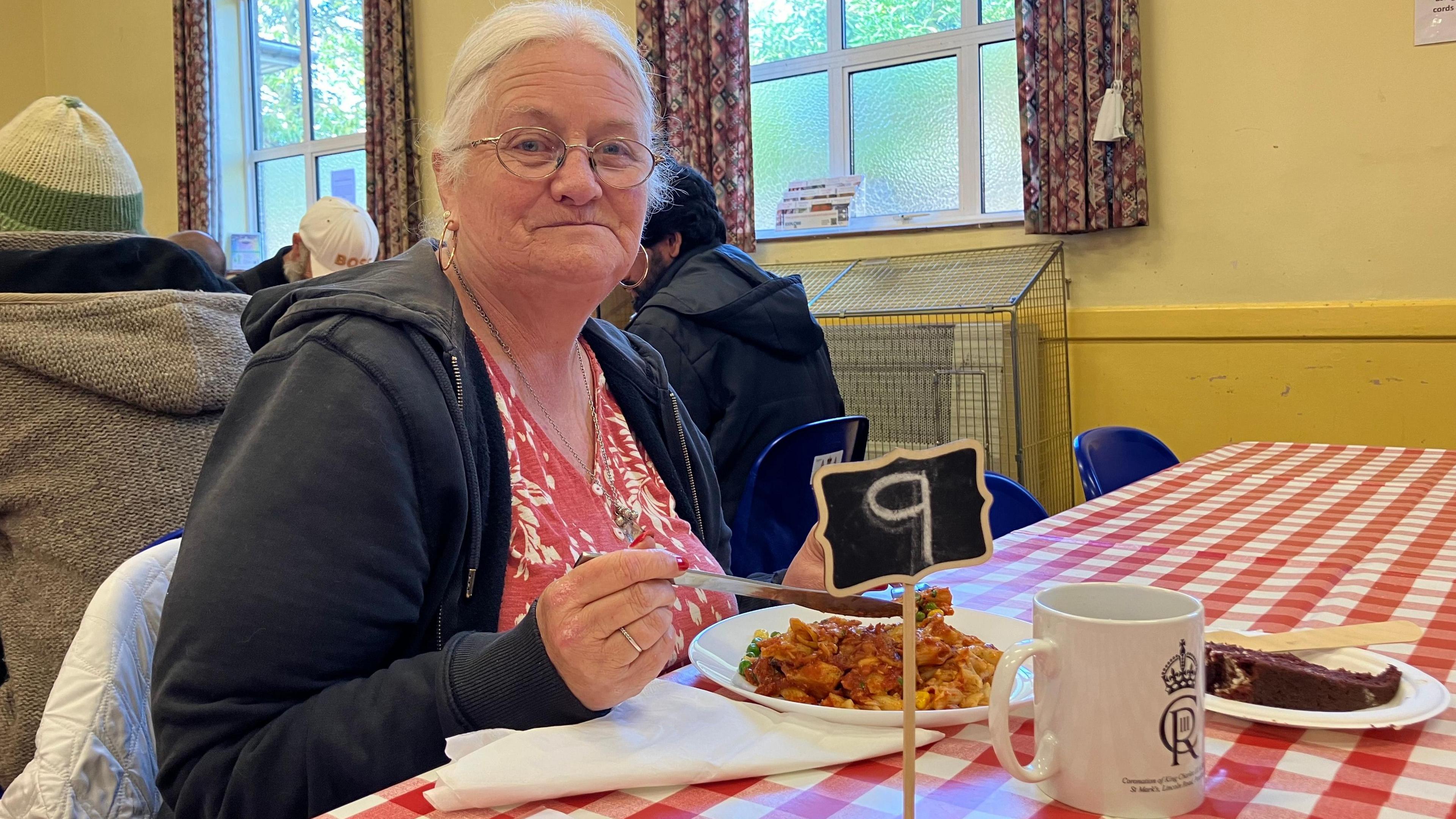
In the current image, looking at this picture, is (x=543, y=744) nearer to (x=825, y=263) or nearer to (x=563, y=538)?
(x=563, y=538)

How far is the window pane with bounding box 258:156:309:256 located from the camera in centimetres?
660

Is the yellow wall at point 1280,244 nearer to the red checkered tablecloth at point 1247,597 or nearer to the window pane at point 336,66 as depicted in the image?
the red checkered tablecloth at point 1247,597

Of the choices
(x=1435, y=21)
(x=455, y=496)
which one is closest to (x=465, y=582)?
(x=455, y=496)

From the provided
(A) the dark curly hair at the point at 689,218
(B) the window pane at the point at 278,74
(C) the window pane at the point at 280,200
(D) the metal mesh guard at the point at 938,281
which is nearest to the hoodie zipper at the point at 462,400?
(A) the dark curly hair at the point at 689,218

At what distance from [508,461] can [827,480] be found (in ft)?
1.94

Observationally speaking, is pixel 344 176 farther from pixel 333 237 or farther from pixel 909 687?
pixel 909 687

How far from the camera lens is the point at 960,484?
52cm

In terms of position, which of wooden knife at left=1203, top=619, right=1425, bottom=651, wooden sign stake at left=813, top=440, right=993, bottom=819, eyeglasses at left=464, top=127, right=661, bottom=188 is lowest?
wooden knife at left=1203, top=619, right=1425, bottom=651

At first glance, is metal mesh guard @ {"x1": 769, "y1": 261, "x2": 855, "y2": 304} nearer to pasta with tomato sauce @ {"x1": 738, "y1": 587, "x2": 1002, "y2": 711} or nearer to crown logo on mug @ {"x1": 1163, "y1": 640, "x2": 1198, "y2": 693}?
pasta with tomato sauce @ {"x1": 738, "y1": 587, "x2": 1002, "y2": 711}

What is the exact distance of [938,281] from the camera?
12.6 ft

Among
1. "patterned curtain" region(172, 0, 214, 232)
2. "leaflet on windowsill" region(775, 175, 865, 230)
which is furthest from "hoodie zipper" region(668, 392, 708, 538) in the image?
"patterned curtain" region(172, 0, 214, 232)

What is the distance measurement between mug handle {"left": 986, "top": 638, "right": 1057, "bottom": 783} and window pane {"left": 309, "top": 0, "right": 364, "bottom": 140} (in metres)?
6.32

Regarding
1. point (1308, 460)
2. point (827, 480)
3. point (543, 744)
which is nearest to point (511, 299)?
point (543, 744)

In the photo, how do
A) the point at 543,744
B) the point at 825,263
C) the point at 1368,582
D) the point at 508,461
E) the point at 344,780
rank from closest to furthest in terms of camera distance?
the point at 543,744
the point at 344,780
the point at 508,461
the point at 1368,582
the point at 825,263
